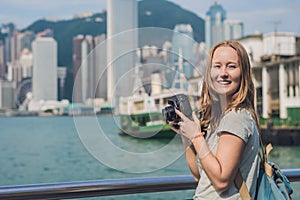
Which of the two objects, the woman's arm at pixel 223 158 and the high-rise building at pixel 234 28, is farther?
the high-rise building at pixel 234 28

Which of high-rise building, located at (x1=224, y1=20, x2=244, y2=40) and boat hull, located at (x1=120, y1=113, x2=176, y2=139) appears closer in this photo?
boat hull, located at (x1=120, y1=113, x2=176, y2=139)

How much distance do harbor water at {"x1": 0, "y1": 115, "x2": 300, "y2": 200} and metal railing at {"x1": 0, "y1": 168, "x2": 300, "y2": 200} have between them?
0.06 metres

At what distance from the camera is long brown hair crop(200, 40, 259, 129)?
3.99ft

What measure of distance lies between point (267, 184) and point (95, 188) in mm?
633

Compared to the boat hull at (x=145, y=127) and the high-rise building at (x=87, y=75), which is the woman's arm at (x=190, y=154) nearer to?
the boat hull at (x=145, y=127)

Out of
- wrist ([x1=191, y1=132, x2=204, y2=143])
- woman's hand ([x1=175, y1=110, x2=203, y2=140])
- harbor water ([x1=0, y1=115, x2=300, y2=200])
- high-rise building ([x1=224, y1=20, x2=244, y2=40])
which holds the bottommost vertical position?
harbor water ([x1=0, y1=115, x2=300, y2=200])

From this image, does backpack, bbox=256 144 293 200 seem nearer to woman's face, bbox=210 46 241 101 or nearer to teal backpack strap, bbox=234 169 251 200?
teal backpack strap, bbox=234 169 251 200

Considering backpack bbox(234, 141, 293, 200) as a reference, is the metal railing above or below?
below

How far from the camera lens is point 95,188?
5.26 ft

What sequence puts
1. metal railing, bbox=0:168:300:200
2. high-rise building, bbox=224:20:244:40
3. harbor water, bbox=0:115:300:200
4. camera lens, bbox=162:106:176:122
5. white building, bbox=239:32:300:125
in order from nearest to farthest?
camera lens, bbox=162:106:176:122, harbor water, bbox=0:115:300:200, metal railing, bbox=0:168:300:200, white building, bbox=239:32:300:125, high-rise building, bbox=224:20:244:40

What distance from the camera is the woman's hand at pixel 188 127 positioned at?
3.72ft

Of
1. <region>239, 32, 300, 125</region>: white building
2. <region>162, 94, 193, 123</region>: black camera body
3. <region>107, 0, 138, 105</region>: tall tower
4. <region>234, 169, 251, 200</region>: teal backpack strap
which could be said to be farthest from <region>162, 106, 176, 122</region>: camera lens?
<region>239, 32, 300, 125</region>: white building

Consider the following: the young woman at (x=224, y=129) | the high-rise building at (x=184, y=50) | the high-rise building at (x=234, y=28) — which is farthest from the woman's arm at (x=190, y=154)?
the high-rise building at (x=234, y=28)

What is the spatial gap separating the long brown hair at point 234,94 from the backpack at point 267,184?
12 cm
